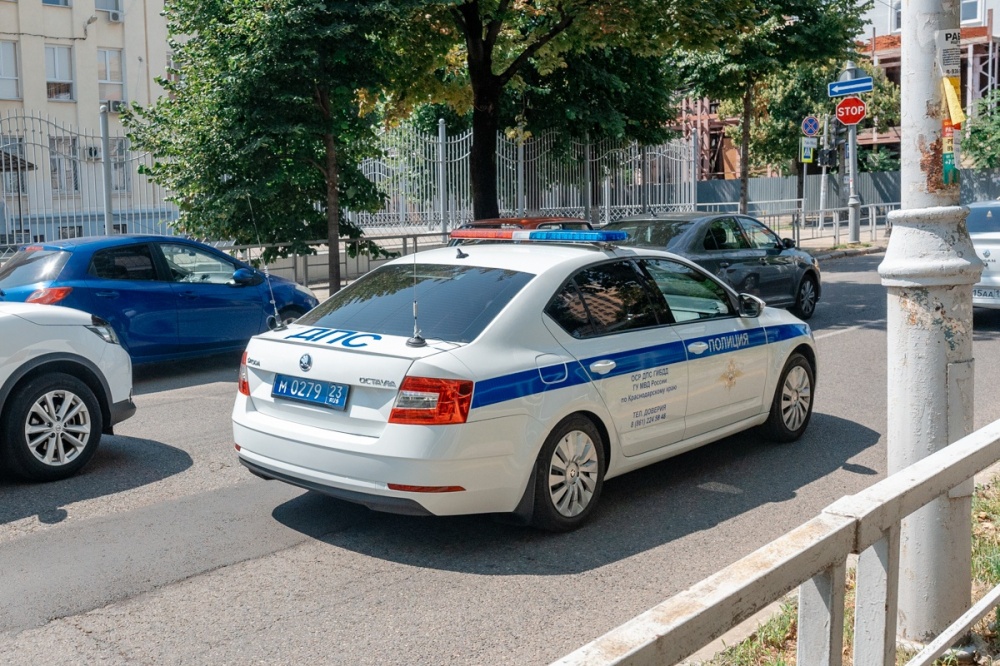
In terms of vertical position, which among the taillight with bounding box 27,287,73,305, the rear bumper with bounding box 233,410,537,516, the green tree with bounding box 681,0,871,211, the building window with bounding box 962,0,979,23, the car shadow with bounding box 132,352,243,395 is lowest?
the car shadow with bounding box 132,352,243,395

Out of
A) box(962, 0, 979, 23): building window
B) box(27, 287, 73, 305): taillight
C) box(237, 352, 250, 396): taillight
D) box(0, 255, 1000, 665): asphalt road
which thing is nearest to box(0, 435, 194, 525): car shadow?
box(0, 255, 1000, 665): asphalt road

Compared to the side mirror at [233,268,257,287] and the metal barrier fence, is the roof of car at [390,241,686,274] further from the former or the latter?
the metal barrier fence

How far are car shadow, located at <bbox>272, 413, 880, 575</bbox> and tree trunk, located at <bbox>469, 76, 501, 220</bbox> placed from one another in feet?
33.2

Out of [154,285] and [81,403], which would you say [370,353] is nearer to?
[81,403]

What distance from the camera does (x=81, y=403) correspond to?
24.6ft

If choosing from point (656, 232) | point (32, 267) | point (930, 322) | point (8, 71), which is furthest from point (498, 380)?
point (8, 71)

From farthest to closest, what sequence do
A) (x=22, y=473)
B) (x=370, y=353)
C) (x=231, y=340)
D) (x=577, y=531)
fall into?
(x=231, y=340) < (x=22, y=473) < (x=577, y=531) < (x=370, y=353)

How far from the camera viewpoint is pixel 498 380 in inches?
222

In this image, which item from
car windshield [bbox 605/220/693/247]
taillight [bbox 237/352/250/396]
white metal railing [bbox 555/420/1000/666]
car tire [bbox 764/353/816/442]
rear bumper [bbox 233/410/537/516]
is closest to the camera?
white metal railing [bbox 555/420/1000/666]

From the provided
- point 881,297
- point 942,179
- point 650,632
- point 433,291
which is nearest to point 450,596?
point 433,291

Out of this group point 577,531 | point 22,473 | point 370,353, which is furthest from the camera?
point 22,473

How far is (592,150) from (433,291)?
65.5 feet

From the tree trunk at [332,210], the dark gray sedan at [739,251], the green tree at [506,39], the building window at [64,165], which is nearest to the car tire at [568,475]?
the dark gray sedan at [739,251]

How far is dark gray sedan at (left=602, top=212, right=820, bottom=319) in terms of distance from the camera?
13.5 meters
